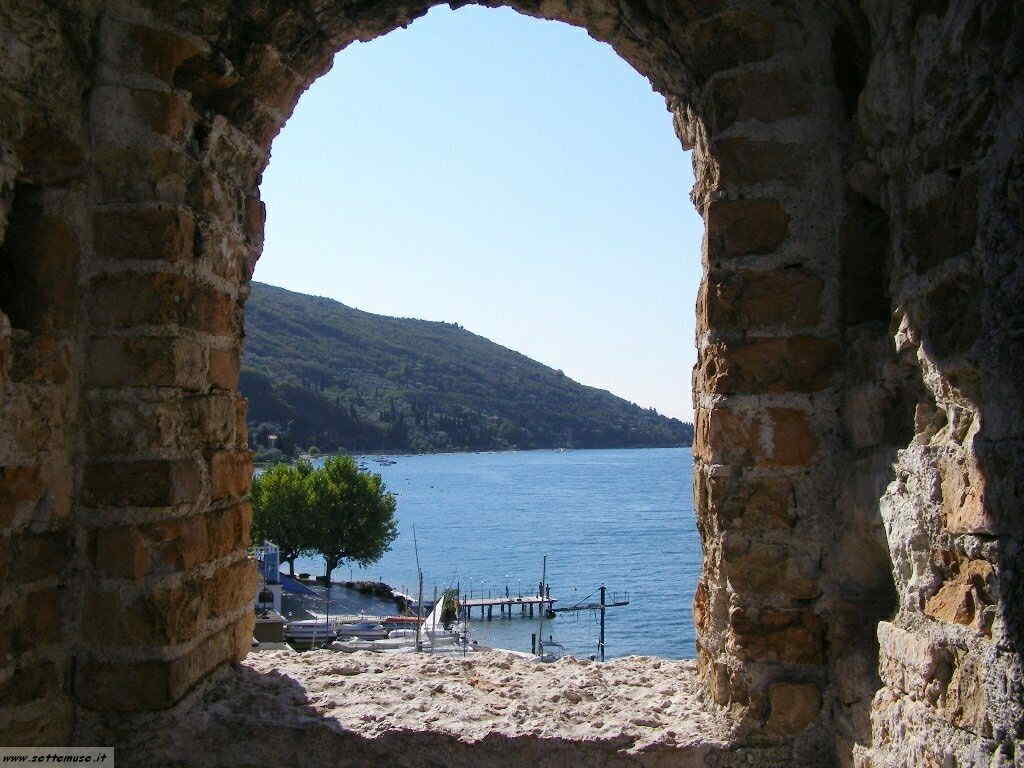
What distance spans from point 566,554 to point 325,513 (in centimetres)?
2063

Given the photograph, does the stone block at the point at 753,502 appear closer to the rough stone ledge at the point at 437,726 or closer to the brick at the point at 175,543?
the rough stone ledge at the point at 437,726

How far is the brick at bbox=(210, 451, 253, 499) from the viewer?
2.40 metres

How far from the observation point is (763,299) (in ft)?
7.18

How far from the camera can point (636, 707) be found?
2.30 meters

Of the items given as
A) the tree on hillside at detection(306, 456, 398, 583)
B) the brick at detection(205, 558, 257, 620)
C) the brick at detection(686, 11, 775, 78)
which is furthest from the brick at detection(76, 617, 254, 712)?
the tree on hillside at detection(306, 456, 398, 583)

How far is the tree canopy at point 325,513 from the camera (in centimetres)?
3116

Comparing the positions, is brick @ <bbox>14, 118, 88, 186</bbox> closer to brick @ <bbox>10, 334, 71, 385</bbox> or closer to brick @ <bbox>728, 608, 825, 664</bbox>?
brick @ <bbox>10, 334, 71, 385</bbox>

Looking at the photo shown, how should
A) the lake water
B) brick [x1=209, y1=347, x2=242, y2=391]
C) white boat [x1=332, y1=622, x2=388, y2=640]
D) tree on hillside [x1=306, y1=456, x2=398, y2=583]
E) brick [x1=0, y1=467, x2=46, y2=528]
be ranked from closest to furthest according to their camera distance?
brick [x1=0, y1=467, x2=46, y2=528], brick [x1=209, y1=347, x2=242, y2=391], white boat [x1=332, y1=622, x2=388, y2=640], tree on hillside [x1=306, y1=456, x2=398, y2=583], the lake water

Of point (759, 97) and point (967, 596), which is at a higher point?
point (759, 97)

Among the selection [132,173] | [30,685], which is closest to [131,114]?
[132,173]

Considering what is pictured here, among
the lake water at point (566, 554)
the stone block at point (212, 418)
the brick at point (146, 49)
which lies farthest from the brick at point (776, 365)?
the lake water at point (566, 554)

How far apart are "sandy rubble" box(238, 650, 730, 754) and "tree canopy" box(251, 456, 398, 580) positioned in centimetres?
2937

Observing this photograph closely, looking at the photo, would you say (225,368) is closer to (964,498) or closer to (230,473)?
(230,473)

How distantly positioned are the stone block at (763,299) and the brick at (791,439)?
0.21m
